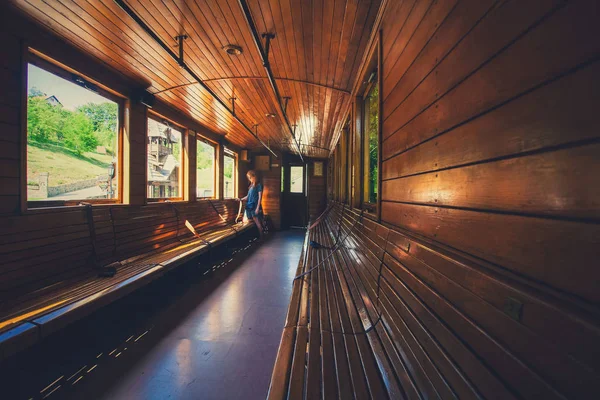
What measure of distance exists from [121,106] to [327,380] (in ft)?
14.9

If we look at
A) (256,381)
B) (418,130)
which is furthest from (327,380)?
(418,130)

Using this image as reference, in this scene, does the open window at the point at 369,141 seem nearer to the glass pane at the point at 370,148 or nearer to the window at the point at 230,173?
the glass pane at the point at 370,148

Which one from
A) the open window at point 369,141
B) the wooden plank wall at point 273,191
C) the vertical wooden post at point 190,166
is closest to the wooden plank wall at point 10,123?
the vertical wooden post at point 190,166

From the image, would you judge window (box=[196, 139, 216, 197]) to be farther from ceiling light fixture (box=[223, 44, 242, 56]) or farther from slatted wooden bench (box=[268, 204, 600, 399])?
slatted wooden bench (box=[268, 204, 600, 399])

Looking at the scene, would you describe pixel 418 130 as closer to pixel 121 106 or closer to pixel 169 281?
pixel 169 281

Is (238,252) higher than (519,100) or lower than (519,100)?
lower

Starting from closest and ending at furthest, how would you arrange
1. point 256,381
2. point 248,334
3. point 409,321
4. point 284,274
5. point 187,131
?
point 409,321
point 256,381
point 248,334
point 284,274
point 187,131

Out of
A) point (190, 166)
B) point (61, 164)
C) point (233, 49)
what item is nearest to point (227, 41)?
point (233, 49)

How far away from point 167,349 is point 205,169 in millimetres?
5326

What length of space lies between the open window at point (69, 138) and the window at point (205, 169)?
2.48 meters

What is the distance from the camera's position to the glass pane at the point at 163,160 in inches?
180

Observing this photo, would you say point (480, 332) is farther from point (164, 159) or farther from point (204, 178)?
point (204, 178)

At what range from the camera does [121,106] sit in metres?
3.82

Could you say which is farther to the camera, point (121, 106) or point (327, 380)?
point (121, 106)
